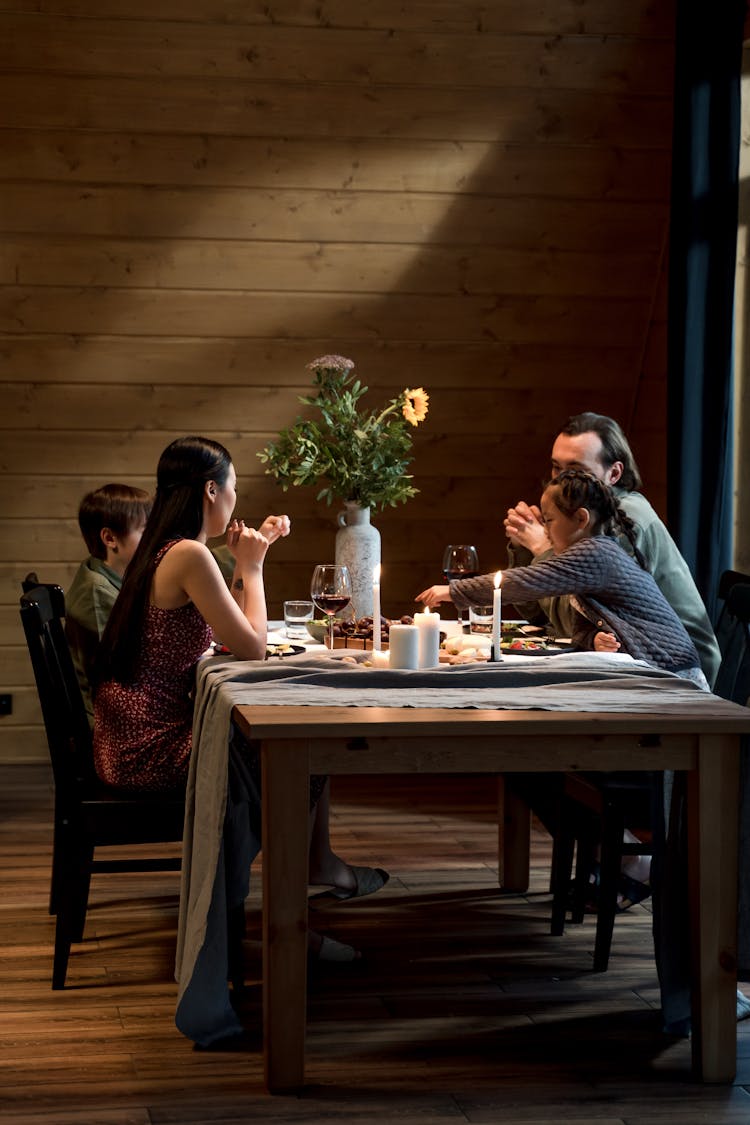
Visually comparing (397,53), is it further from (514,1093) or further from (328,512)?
(514,1093)

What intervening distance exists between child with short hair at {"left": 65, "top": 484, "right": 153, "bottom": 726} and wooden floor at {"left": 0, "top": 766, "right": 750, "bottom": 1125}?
642 mm

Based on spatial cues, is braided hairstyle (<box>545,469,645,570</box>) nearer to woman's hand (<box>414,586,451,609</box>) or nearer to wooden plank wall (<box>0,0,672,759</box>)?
woman's hand (<box>414,586,451,609</box>)

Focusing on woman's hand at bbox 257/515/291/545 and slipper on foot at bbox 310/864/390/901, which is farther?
slipper on foot at bbox 310/864/390/901

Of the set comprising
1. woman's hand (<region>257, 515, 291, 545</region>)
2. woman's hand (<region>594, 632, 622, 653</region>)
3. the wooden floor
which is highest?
woman's hand (<region>257, 515, 291, 545</region>)

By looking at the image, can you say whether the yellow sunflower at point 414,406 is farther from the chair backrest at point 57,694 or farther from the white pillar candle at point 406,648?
the white pillar candle at point 406,648

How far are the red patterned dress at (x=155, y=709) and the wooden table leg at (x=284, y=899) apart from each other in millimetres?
642

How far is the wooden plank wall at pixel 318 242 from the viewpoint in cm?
452

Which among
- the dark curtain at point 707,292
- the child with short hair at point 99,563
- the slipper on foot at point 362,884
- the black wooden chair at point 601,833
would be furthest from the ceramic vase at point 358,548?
the dark curtain at point 707,292

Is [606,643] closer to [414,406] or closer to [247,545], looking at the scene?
[247,545]

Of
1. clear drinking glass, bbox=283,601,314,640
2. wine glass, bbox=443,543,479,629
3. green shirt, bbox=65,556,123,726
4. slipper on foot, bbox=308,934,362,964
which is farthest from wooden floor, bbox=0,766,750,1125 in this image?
wine glass, bbox=443,543,479,629

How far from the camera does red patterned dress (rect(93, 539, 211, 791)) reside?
2.94 m

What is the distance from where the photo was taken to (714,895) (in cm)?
240

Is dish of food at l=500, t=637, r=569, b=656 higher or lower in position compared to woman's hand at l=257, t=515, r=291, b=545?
lower

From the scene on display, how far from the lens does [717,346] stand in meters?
4.26
